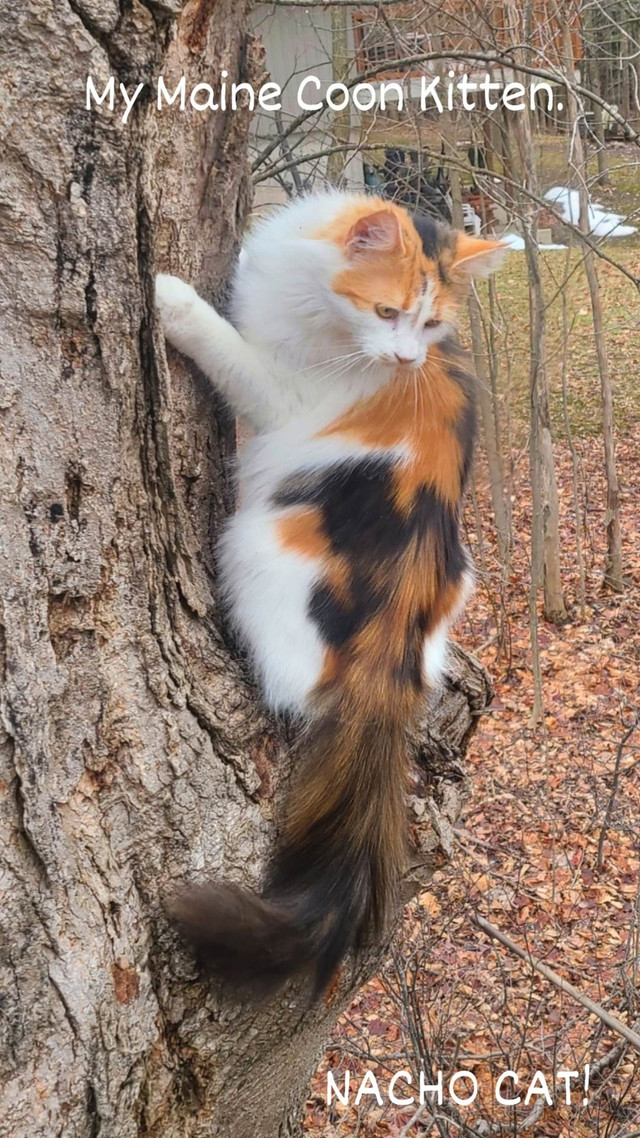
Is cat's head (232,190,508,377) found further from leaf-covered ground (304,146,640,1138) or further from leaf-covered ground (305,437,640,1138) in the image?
leaf-covered ground (304,146,640,1138)

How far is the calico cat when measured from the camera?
6.06 feet

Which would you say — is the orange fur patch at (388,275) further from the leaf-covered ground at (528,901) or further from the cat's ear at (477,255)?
the leaf-covered ground at (528,901)

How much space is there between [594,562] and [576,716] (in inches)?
87.4

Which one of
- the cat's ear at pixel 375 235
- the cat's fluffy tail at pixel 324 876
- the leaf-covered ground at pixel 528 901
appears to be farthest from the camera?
the leaf-covered ground at pixel 528 901

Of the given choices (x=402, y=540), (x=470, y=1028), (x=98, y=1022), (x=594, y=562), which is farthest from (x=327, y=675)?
(x=594, y=562)

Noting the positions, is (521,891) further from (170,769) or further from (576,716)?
(170,769)

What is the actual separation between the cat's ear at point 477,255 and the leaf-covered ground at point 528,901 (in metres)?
2.42

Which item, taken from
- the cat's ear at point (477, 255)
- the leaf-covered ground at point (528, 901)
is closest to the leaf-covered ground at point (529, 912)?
the leaf-covered ground at point (528, 901)

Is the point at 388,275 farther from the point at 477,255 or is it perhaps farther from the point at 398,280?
the point at 477,255

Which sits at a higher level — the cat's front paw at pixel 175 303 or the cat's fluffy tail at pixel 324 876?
the cat's front paw at pixel 175 303

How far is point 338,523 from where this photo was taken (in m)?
2.18

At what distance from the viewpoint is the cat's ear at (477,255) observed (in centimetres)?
262

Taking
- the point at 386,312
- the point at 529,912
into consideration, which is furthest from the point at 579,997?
the point at 386,312

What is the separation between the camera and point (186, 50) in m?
1.61
